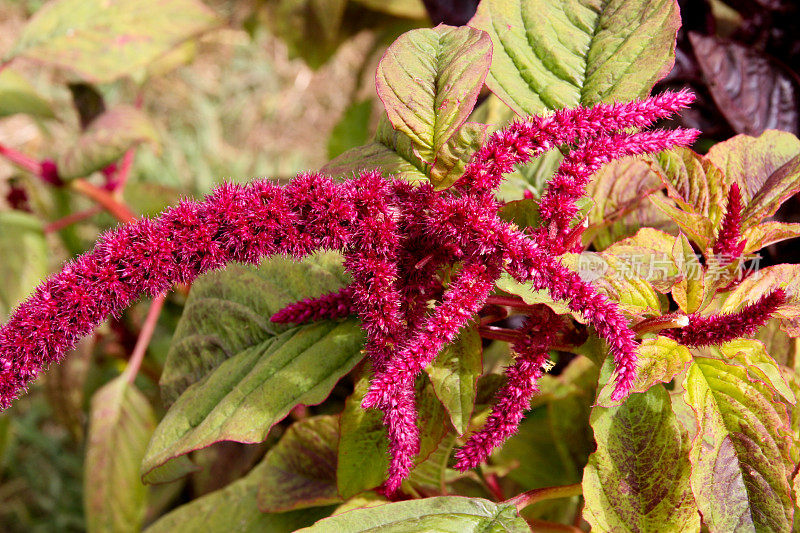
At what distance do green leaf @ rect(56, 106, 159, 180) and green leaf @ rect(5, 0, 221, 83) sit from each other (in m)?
0.08

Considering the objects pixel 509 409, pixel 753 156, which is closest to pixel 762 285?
pixel 753 156

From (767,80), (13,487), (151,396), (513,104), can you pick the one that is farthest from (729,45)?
(13,487)

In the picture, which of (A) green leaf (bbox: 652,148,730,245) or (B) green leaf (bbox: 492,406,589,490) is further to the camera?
(B) green leaf (bbox: 492,406,589,490)

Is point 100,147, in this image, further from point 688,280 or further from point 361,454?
point 688,280

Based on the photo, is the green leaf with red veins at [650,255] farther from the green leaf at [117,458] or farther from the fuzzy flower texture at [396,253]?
the green leaf at [117,458]

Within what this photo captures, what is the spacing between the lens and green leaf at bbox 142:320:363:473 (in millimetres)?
633

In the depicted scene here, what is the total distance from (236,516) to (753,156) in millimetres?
755

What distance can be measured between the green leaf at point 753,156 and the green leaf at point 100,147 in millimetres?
851

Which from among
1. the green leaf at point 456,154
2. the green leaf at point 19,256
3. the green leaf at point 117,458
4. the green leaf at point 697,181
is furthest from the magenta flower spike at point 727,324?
the green leaf at point 19,256

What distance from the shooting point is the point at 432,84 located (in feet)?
2.00

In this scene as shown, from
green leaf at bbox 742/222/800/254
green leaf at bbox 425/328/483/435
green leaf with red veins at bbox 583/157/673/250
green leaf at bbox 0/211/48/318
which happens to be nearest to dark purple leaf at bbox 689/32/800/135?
green leaf with red veins at bbox 583/157/673/250

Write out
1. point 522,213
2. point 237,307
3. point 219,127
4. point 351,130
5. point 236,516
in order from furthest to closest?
1. point 219,127
2. point 351,130
3. point 236,516
4. point 237,307
5. point 522,213

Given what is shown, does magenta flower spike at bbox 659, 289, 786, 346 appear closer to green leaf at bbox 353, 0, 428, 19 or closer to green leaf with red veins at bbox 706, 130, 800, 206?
green leaf with red veins at bbox 706, 130, 800, 206

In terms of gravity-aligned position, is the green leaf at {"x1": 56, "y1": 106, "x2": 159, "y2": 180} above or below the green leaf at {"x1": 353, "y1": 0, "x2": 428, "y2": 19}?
below
